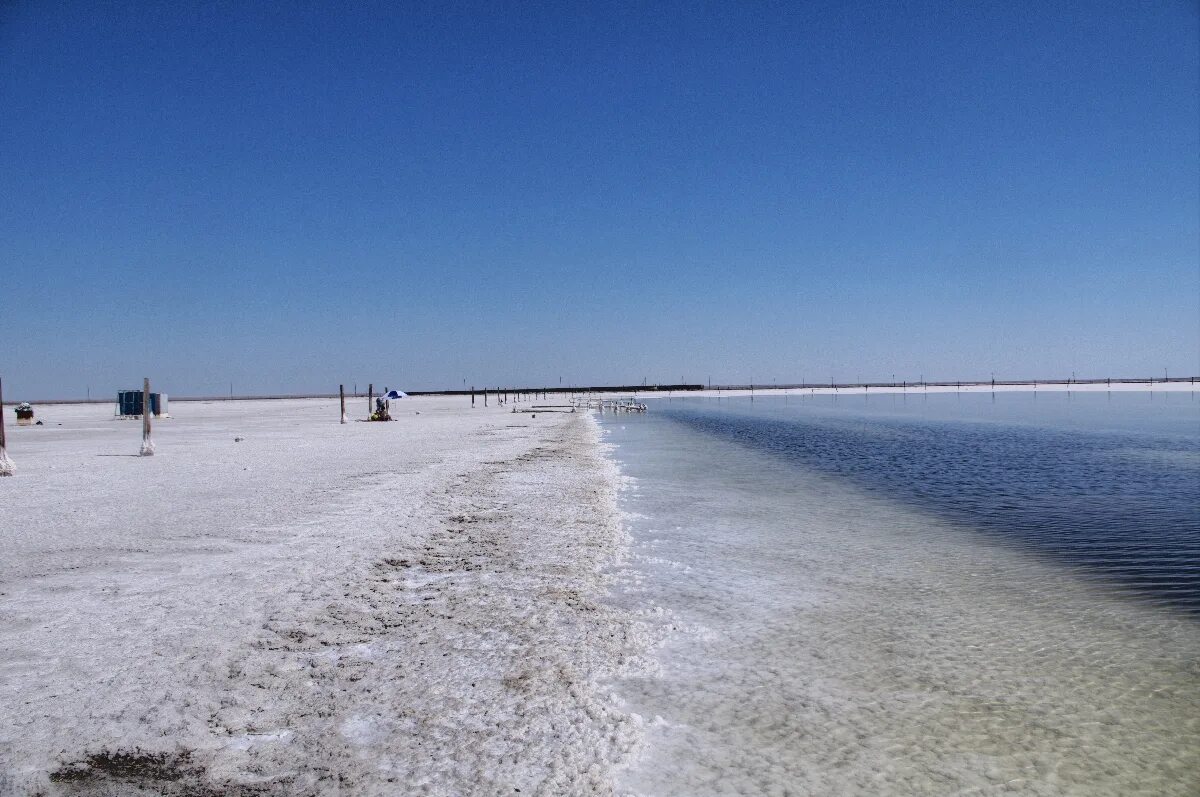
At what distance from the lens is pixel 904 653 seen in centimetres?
605

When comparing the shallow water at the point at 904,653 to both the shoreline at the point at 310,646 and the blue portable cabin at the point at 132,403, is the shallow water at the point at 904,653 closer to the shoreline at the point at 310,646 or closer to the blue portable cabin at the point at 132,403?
the shoreline at the point at 310,646

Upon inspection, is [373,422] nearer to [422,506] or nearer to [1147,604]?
[422,506]

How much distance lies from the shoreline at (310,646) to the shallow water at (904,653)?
618 mm

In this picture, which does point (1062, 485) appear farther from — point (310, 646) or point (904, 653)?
point (310, 646)

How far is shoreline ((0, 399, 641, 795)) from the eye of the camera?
420cm

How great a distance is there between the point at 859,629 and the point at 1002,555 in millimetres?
4524

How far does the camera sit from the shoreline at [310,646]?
13.8 feet

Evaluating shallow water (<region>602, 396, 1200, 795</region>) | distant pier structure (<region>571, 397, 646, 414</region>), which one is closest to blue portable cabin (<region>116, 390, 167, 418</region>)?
distant pier structure (<region>571, 397, 646, 414</region>)

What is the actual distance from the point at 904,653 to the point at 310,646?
5135mm

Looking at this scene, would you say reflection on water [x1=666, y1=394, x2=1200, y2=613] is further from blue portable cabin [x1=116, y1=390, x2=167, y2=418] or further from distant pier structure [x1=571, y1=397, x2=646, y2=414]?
blue portable cabin [x1=116, y1=390, x2=167, y2=418]

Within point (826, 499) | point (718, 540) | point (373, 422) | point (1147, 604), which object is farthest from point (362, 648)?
point (373, 422)

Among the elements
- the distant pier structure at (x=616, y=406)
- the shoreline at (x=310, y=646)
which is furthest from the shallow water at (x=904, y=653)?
the distant pier structure at (x=616, y=406)

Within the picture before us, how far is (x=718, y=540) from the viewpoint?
1073 centimetres

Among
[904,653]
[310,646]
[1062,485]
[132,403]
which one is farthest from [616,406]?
[310,646]
